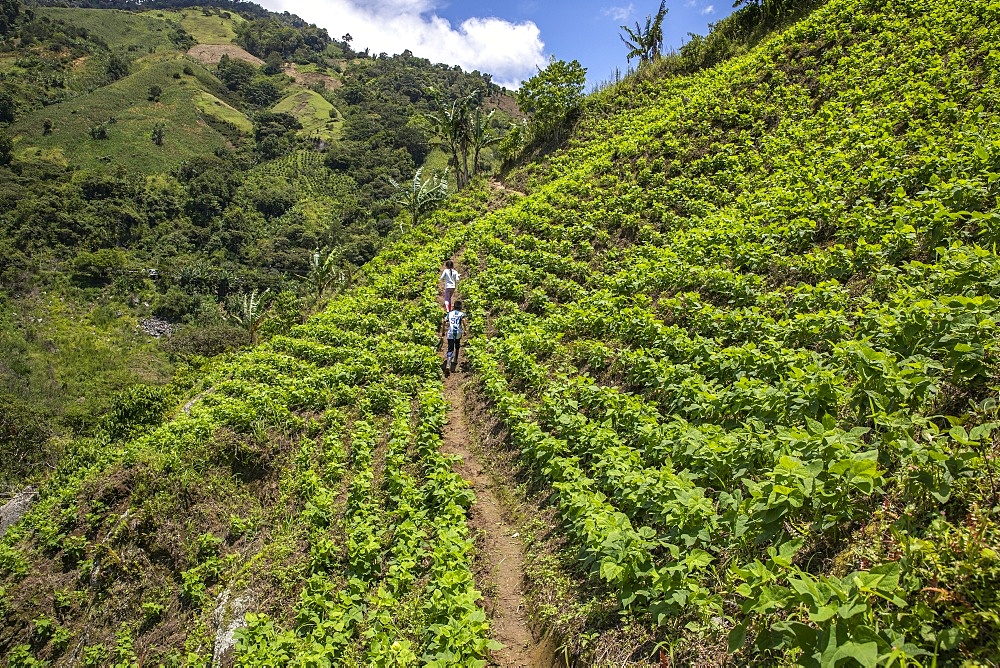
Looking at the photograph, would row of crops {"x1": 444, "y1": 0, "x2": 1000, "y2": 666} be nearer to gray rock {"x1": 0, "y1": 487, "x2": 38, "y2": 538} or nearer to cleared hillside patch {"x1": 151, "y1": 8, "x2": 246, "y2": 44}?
gray rock {"x1": 0, "y1": 487, "x2": 38, "y2": 538}

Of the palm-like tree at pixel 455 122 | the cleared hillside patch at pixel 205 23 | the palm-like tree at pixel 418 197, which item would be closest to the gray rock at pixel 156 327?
the palm-like tree at pixel 418 197

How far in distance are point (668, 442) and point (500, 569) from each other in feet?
8.73

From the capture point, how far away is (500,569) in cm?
594

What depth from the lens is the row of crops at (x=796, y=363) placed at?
315cm

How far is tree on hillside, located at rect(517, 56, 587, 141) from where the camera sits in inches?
1076

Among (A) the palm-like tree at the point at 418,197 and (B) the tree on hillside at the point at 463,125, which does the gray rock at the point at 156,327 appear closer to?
(A) the palm-like tree at the point at 418,197

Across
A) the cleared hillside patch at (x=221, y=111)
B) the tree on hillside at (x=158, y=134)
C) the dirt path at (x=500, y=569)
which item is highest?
the cleared hillside patch at (x=221, y=111)

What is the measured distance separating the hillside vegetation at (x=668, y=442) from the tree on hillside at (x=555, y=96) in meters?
12.8

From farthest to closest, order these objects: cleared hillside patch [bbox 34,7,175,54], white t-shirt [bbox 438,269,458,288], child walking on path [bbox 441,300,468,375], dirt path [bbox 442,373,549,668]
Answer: cleared hillside patch [bbox 34,7,175,54], white t-shirt [bbox 438,269,458,288], child walking on path [bbox 441,300,468,375], dirt path [bbox 442,373,549,668]

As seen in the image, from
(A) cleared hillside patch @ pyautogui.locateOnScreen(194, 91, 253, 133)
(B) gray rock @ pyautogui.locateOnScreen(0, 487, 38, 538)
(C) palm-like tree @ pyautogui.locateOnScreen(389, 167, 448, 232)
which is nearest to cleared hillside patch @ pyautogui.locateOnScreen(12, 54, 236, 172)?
(A) cleared hillside patch @ pyautogui.locateOnScreen(194, 91, 253, 133)

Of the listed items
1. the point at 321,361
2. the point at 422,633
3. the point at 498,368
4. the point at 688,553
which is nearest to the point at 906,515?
the point at 688,553

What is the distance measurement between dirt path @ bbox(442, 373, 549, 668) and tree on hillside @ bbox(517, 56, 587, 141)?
24331 mm

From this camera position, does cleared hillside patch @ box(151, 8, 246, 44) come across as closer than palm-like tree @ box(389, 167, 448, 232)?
No

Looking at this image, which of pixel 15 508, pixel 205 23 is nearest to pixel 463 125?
pixel 15 508
